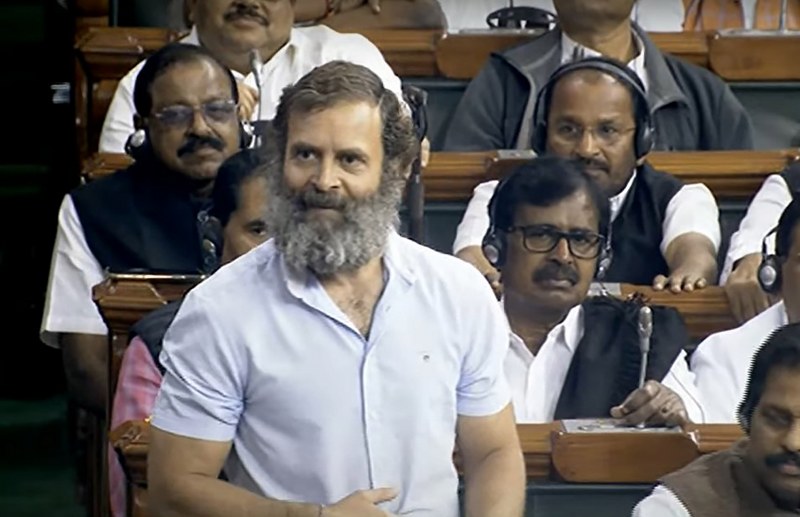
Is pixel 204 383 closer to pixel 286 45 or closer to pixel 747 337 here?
pixel 747 337

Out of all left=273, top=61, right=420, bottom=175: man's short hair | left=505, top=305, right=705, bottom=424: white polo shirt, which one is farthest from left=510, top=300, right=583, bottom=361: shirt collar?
left=273, top=61, right=420, bottom=175: man's short hair

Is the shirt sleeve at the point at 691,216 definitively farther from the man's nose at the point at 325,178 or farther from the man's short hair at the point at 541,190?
the man's nose at the point at 325,178

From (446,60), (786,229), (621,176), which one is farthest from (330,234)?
(446,60)

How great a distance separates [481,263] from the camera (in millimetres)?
4191

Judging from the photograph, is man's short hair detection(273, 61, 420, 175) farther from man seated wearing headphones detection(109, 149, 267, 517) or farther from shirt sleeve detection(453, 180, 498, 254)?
shirt sleeve detection(453, 180, 498, 254)

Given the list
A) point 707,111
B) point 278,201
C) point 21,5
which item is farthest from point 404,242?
point 21,5

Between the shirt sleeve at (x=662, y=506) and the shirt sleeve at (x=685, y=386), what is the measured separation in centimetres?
42

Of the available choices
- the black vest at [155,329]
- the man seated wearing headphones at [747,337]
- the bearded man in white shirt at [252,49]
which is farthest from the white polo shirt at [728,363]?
the bearded man in white shirt at [252,49]

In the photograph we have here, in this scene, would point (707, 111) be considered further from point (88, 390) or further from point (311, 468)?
point (311, 468)

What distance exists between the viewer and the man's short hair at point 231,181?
12.7 ft

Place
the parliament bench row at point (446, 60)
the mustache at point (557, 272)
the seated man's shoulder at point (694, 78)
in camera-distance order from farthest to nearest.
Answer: the parliament bench row at point (446, 60) < the seated man's shoulder at point (694, 78) < the mustache at point (557, 272)

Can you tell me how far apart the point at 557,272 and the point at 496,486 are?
36.8 inches

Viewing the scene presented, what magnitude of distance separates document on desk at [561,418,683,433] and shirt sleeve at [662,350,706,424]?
182mm

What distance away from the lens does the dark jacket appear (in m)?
4.79
